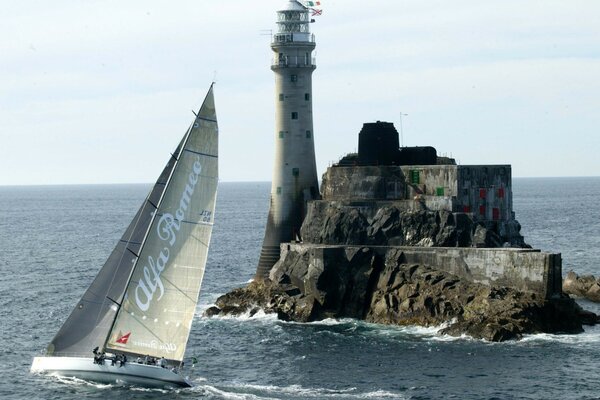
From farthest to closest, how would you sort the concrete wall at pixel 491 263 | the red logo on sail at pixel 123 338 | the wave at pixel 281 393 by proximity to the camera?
1. the concrete wall at pixel 491 263
2. the red logo on sail at pixel 123 338
3. the wave at pixel 281 393

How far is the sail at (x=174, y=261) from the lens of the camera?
46969 mm

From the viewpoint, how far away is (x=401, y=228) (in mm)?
68000

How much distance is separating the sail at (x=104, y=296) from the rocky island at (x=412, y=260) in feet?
61.6

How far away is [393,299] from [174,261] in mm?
20083

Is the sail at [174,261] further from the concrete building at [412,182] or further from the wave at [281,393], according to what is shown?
the concrete building at [412,182]

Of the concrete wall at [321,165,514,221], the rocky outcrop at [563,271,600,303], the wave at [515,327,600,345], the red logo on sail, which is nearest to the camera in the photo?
the red logo on sail

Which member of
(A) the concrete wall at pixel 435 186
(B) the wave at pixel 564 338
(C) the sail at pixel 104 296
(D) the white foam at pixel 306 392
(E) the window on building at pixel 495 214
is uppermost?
(A) the concrete wall at pixel 435 186

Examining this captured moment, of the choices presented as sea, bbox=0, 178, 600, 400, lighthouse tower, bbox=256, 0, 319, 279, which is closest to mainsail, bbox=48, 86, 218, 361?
sea, bbox=0, 178, 600, 400

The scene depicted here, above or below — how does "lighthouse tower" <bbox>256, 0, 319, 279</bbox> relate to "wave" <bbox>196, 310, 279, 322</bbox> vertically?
above

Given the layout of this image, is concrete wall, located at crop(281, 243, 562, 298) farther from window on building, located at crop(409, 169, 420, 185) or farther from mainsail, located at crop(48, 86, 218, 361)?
mainsail, located at crop(48, 86, 218, 361)

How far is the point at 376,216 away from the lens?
6919cm

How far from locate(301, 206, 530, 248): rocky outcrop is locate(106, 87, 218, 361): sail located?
22630 millimetres

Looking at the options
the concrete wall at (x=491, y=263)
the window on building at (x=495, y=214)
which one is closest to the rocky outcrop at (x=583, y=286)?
the window on building at (x=495, y=214)

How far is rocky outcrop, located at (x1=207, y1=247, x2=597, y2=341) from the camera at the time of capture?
193 feet
